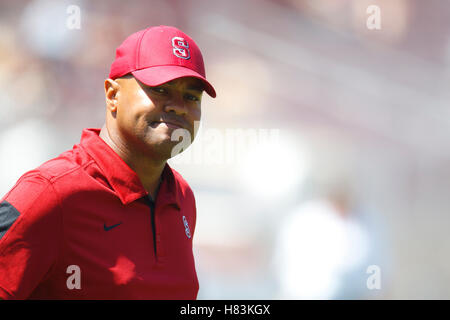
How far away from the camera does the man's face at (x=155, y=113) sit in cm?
131

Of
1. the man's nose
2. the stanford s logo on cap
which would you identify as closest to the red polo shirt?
the man's nose

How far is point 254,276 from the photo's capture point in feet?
11.8

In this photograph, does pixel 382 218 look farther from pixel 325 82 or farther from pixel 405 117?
pixel 325 82

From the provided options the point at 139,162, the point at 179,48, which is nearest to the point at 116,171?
the point at 139,162

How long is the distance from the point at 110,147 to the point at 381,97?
3.19 m

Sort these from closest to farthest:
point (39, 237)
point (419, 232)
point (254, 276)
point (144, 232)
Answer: point (39, 237) → point (144, 232) → point (254, 276) → point (419, 232)

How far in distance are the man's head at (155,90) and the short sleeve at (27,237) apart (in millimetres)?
308

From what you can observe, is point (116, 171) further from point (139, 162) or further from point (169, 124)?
point (169, 124)

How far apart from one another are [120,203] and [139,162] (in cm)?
15

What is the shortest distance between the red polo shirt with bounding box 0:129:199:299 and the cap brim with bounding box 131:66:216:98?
257 millimetres

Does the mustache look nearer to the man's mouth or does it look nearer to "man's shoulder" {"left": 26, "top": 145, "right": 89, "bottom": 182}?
the man's mouth

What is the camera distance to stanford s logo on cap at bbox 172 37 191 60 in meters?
1.37

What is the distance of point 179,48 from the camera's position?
1389mm
